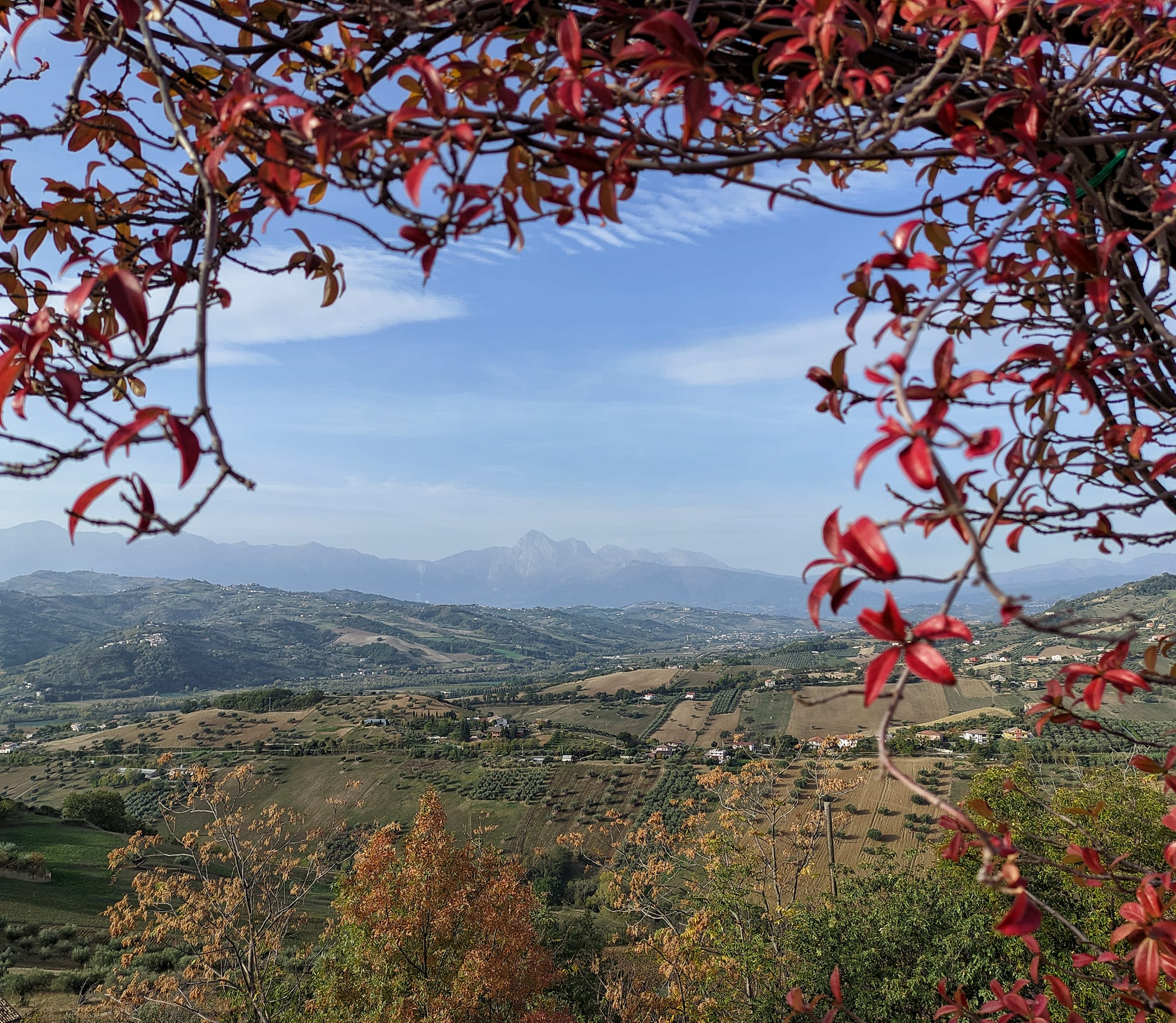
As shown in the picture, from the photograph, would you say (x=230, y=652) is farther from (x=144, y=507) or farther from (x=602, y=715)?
(x=144, y=507)

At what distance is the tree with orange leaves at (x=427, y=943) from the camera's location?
1017cm

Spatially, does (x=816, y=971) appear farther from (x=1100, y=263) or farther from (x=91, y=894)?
(x=91, y=894)

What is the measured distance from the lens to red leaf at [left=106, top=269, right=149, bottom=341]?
83 centimetres

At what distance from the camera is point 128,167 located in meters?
1.56

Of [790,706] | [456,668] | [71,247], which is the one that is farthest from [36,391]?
[456,668]

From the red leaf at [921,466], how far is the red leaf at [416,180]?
72 cm

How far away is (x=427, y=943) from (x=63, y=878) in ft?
91.4

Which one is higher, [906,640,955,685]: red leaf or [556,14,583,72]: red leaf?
[556,14,583,72]: red leaf

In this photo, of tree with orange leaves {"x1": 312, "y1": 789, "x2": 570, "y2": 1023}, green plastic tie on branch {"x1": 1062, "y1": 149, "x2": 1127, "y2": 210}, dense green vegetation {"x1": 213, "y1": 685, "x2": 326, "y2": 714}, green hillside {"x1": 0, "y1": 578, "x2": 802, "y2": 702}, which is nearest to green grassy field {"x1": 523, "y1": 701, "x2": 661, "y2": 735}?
dense green vegetation {"x1": 213, "y1": 685, "x2": 326, "y2": 714}

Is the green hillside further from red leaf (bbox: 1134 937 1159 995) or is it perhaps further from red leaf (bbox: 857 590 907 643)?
red leaf (bbox: 857 590 907 643)

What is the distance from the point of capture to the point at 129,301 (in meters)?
0.85

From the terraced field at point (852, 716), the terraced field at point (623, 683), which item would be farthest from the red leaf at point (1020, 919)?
the terraced field at point (623, 683)

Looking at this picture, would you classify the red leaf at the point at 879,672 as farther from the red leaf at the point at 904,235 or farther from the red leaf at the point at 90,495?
the red leaf at the point at 90,495

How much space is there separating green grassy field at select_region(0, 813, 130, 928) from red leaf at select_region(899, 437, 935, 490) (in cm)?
3181
